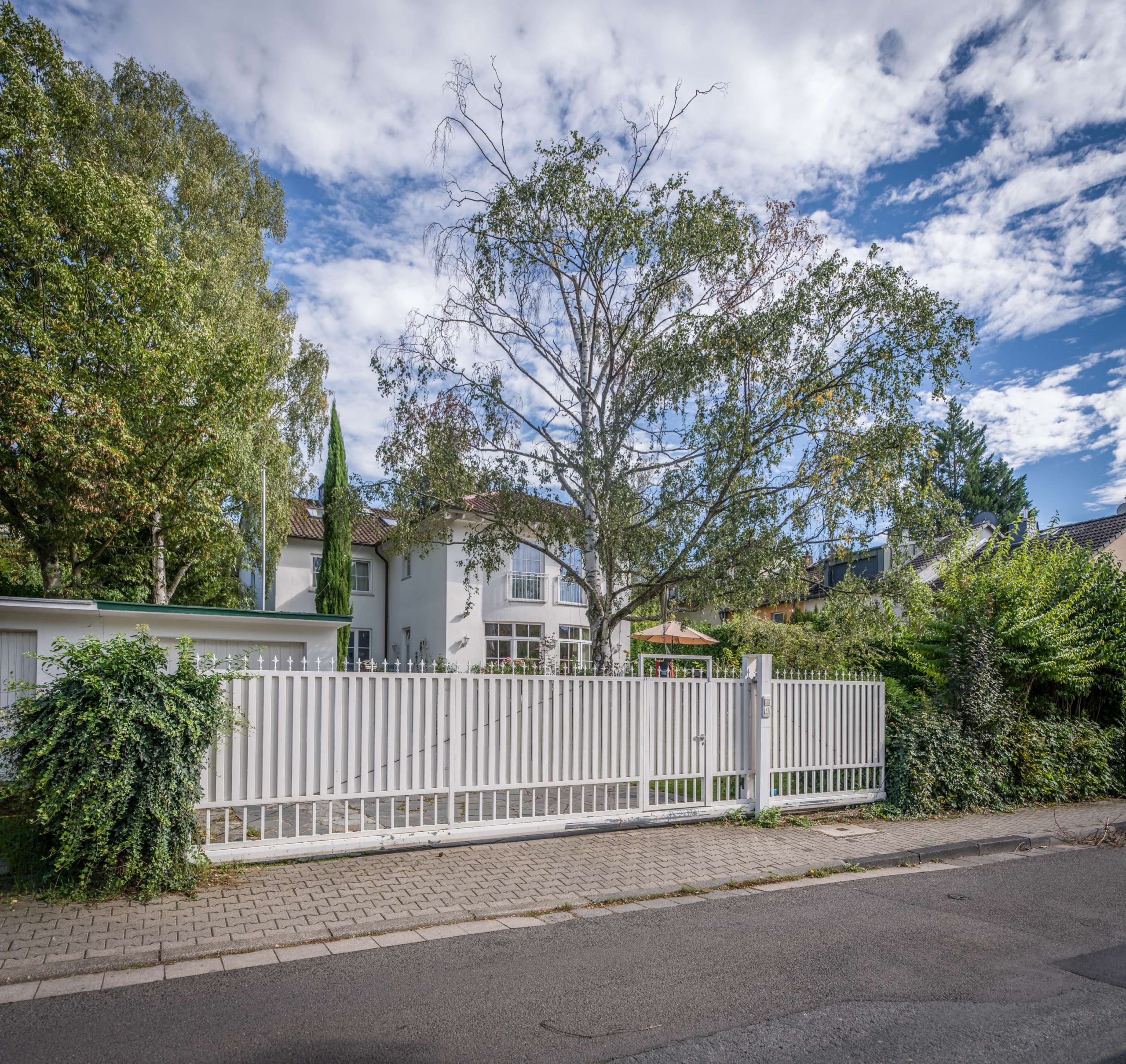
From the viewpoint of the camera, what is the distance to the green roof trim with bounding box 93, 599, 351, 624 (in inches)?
472

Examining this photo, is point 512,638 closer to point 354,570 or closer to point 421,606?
point 421,606

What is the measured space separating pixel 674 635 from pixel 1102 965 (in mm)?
15943

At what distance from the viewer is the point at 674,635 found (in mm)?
20875

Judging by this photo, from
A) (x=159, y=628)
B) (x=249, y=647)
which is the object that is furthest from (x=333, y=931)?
(x=159, y=628)

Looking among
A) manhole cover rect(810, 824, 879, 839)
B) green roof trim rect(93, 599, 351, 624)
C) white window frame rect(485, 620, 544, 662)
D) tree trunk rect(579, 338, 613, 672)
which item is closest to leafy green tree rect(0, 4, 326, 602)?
green roof trim rect(93, 599, 351, 624)

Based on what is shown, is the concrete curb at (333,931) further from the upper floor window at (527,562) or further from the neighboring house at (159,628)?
the upper floor window at (527,562)

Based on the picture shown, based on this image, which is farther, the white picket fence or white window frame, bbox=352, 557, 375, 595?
white window frame, bbox=352, 557, 375, 595

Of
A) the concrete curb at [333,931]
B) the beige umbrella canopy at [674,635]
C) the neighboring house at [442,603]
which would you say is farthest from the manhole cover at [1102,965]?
the neighboring house at [442,603]

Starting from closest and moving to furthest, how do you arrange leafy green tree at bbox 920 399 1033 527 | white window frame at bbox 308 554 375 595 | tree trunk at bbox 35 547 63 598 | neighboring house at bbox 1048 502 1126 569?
tree trunk at bbox 35 547 63 598
neighboring house at bbox 1048 502 1126 569
white window frame at bbox 308 554 375 595
leafy green tree at bbox 920 399 1033 527

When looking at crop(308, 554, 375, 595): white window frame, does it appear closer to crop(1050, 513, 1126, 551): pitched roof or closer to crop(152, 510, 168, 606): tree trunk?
crop(152, 510, 168, 606): tree trunk

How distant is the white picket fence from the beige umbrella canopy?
9738mm

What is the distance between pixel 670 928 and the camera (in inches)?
223

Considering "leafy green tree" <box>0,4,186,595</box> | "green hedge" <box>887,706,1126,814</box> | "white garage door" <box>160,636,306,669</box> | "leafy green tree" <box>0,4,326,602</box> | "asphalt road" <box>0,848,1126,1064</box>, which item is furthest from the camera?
"leafy green tree" <box>0,4,326,602</box>

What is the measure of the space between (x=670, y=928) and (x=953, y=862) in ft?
13.1
